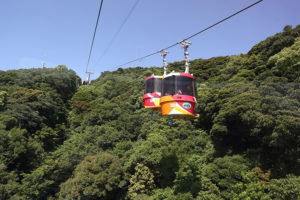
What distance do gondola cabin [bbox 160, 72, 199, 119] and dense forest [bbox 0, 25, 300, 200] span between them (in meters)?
7.23

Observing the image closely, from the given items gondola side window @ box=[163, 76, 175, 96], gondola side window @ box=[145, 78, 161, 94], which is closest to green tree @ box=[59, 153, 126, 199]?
gondola side window @ box=[145, 78, 161, 94]

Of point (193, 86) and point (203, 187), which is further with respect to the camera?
point (203, 187)

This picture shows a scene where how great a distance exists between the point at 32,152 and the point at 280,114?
2300 centimetres

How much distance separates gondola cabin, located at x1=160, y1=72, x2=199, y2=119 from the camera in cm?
772

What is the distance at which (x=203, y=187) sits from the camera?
14.0 m

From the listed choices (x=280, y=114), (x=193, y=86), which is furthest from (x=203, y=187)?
(x=193, y=86)

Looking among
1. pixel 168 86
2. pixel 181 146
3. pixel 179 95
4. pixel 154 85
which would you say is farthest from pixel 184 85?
pixel 181 146

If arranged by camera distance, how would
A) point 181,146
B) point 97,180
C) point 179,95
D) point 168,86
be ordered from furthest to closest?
point 181,146 < point 97,180 < point 168,86 < point 179,95

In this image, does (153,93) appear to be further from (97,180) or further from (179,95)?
(97,180)

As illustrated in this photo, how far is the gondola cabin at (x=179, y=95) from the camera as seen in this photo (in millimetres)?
7719

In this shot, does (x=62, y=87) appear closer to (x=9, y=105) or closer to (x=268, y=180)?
(x=9, y=105)

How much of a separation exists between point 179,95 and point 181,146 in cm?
1125

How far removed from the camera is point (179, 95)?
775 cm

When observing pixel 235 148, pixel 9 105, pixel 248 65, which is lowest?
pixel 235 148
